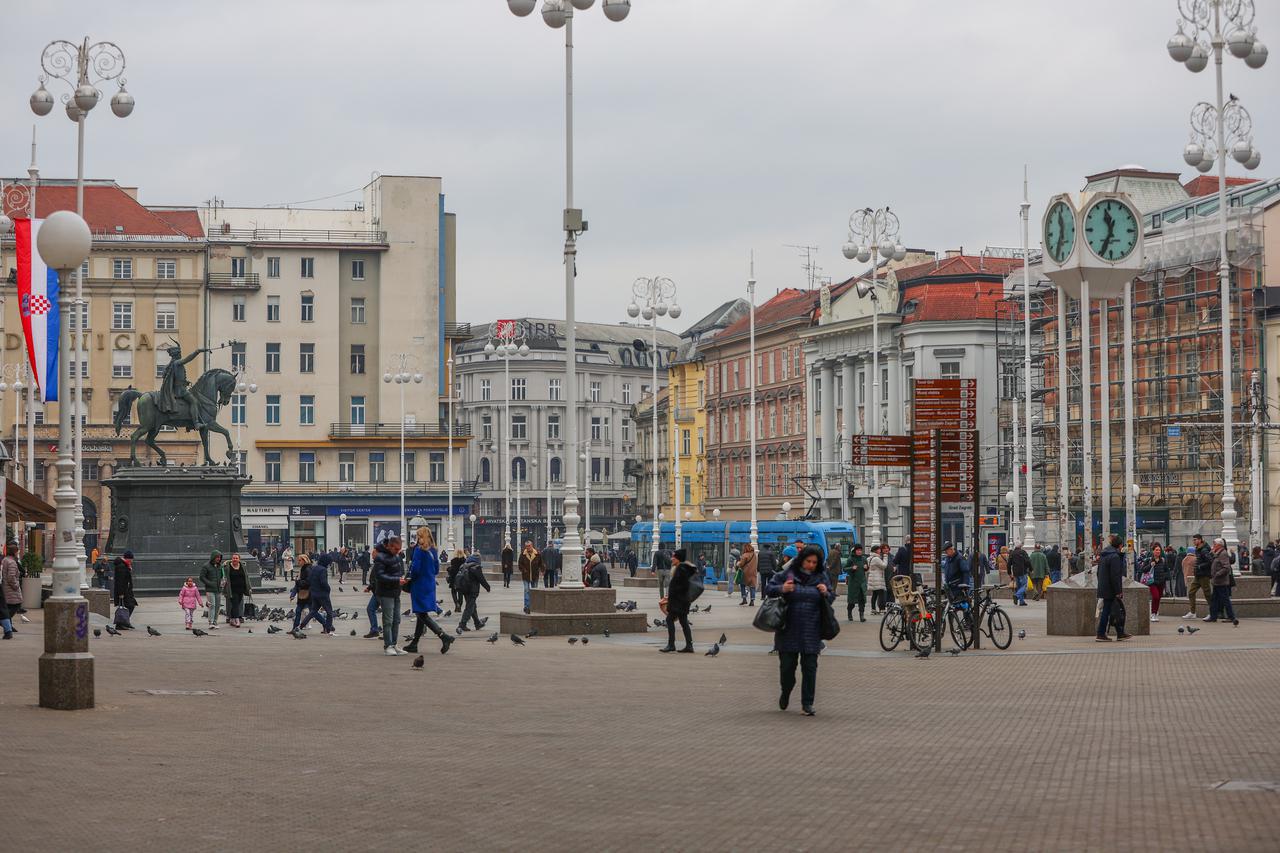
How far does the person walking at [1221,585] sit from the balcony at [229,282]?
77136 mm

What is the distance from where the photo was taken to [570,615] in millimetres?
30312

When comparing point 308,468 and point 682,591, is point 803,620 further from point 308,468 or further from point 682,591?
point 308,468

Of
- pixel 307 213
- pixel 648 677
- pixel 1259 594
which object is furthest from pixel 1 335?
pixel 648 677

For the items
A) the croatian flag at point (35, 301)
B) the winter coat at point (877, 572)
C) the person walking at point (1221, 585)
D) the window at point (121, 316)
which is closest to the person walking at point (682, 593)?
the person walking at point (1221, 585)

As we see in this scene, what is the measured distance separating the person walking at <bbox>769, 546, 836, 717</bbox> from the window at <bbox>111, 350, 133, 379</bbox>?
9138 centimetres

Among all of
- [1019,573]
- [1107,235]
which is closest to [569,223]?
[1107,235]

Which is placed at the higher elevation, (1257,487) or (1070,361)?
(1070,361)

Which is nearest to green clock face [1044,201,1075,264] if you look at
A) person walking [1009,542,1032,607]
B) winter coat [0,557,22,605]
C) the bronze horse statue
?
person walking [1009,542,1032,607]

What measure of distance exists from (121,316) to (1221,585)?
80020 millimetres

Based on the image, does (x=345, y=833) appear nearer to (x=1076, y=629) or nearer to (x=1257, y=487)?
(x=1076, y=629)

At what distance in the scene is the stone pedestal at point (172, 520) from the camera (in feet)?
160

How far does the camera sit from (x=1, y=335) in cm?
9775

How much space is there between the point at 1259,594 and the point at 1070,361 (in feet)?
139

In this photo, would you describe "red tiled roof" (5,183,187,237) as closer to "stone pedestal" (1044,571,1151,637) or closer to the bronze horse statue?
the bronze horse statue
